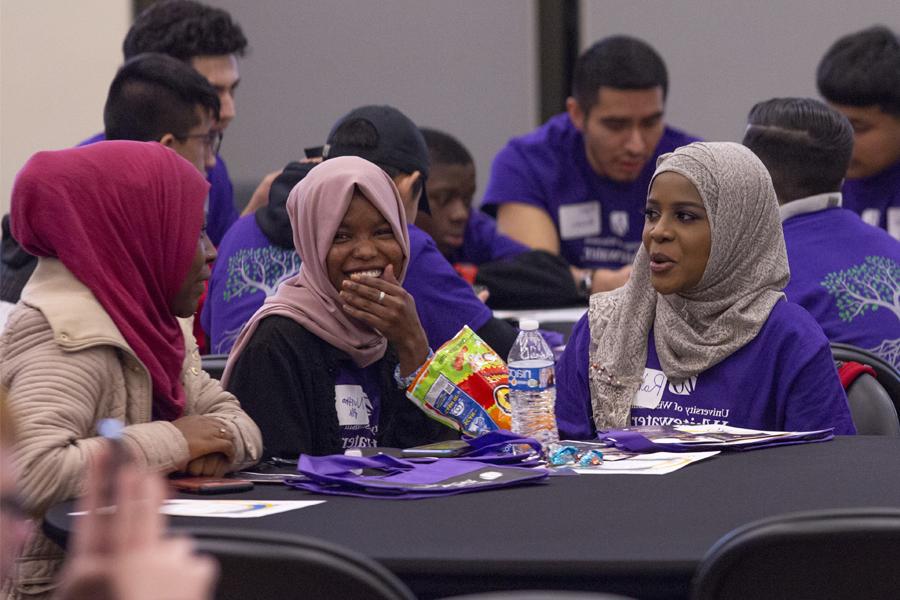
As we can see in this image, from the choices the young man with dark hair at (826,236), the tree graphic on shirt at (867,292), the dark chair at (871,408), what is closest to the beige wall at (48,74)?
the young man with dark hair at (826,236)

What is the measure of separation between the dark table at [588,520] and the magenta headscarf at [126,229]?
1.01 ft

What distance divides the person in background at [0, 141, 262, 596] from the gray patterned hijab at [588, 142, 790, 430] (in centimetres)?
73

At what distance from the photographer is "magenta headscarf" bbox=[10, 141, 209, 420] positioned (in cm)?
195

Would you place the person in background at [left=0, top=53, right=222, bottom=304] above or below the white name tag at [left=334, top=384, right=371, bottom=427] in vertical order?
above

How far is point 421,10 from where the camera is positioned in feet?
20.7

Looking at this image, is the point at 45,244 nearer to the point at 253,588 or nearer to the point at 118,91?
the point at 253,588

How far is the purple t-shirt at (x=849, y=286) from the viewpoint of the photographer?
285 centimetres

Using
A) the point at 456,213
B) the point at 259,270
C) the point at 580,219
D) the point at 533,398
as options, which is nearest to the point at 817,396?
the point at 533,398

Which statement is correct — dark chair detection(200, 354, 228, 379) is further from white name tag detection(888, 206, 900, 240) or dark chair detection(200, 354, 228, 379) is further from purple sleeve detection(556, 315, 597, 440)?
white name tag detection(888, 206, 900, 240)

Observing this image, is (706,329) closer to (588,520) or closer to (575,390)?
(575,390)

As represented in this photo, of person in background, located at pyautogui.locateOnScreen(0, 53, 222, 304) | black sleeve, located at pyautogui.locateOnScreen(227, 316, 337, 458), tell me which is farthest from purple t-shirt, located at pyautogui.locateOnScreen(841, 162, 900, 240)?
black sleeve, located at pyautogui.locateOnScreen(227, 316, 337, 458)

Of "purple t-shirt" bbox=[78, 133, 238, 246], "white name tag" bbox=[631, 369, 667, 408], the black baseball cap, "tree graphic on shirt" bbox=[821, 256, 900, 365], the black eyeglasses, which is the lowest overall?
"white name tag" bbox=[631, 369, 667, 408]

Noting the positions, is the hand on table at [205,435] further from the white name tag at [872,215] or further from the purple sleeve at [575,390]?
the white name tag at [872,215]

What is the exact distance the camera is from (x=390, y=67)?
6359 millimetres
